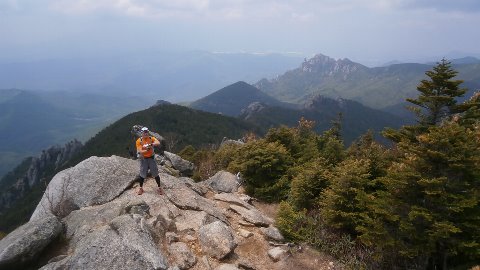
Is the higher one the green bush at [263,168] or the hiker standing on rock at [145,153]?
the hiker standing on rock at [145,153]

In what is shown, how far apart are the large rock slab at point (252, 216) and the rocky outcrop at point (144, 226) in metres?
0.04

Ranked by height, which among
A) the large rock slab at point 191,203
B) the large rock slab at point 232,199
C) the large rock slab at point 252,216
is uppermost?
the large rock slab at point 191,203

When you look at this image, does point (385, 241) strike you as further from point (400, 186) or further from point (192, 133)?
point (192, 133)

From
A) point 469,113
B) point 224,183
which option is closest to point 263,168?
point 224,183

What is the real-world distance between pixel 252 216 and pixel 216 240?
3357mm

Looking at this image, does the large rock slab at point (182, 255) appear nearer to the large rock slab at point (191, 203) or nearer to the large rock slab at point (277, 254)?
the large rock slab at point (277, 254)

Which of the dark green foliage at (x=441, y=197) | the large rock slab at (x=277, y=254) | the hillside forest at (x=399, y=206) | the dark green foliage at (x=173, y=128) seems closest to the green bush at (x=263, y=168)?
the hillside forest at (x=399, y=206)

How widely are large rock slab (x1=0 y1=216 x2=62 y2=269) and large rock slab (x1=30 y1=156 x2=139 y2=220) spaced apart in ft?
9.86

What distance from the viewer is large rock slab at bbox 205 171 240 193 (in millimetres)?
19703

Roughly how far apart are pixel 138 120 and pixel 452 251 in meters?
117

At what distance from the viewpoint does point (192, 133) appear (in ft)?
367

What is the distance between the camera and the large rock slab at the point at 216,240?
11.3 meters

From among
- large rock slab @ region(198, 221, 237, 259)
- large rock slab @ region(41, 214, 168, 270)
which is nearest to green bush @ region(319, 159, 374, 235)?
large rock slab @ region(198, 221, 237, 259)

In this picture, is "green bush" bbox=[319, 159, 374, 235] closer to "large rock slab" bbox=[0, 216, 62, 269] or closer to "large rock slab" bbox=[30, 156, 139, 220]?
"large rock slab" bbox=[30, 156, 139, 220]
